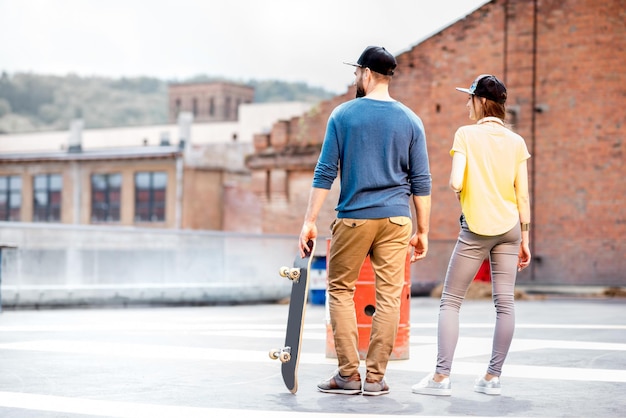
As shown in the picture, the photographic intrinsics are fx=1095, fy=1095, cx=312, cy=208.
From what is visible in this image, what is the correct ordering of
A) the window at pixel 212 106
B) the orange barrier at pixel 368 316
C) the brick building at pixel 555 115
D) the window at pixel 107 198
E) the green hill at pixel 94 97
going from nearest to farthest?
the orange barrier at pixel 368 316
the brick building at pixel 555 115
the window at pixel 107 198
the window at pixel 212 106
the green hill at pixel 94 97

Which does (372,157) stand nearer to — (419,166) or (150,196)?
(419,166)

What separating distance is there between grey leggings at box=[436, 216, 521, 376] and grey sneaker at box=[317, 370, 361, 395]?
50 centimetres

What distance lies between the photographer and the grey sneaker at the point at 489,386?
6574 mm

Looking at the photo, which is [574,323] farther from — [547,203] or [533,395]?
[547,203]

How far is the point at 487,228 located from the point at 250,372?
210 cm

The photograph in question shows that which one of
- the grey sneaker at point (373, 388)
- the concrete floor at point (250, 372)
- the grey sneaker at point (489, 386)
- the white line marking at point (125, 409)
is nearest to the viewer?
the white line marking at point (125, 409)

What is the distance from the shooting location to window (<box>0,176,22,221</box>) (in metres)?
66.6

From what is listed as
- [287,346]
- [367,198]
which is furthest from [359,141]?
[287,346]

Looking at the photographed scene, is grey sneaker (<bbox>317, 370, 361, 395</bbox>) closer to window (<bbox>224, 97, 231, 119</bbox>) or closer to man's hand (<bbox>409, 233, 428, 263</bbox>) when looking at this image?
man's hand (<bbox>409, 233, 428, 263</bbox>)

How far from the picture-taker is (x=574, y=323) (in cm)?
1318

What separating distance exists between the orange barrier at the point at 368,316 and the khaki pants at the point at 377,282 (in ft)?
6.41

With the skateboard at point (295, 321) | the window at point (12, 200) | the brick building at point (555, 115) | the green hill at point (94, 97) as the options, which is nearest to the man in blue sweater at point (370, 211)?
the skateboard at point (295, 321)

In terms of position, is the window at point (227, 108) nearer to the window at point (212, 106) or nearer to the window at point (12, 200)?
the window at point (212, 106)

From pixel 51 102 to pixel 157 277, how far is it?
15157 cm
